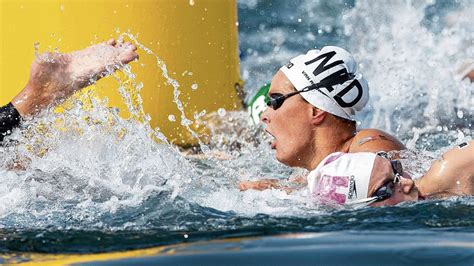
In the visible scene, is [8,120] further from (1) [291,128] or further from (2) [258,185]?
(1) [291,128]

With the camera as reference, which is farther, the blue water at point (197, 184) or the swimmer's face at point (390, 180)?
the swimmer's face at point (390, 180)

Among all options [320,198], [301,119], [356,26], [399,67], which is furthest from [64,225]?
[356,26]

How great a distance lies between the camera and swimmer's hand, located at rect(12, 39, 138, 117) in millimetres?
4840

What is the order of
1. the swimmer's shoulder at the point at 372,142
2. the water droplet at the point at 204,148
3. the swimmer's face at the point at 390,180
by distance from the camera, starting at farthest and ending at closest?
the water droplet at the point at 204,148 < the swimmer's shoulder at the point at 372,142 < the swimmer's face at the point at 390,180

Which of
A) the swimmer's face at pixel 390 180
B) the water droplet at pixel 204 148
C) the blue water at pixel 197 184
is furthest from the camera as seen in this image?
the water droplet at pixel 204 148

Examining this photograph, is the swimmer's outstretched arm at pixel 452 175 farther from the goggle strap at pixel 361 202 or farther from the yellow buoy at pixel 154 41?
the yellow buoy at pixel 154 41

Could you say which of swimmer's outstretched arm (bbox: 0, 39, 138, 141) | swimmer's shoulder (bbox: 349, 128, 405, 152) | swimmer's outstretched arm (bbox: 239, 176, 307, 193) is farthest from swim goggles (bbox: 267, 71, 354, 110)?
swimmer's outstretched arm (bbox: 0, 39, 138, 141)

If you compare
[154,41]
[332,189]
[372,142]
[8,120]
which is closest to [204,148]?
[154,41]

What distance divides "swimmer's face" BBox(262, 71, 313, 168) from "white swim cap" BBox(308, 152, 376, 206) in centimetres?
82

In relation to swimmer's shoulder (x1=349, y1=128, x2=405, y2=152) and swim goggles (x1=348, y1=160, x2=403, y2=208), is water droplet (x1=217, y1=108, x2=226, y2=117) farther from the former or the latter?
swim goggles (x1=348, y1=160, x2=403, y2=208)

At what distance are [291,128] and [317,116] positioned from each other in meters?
0.12

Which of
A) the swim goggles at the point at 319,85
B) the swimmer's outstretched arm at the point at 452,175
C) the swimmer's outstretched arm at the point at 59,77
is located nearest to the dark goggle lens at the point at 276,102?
the swim goggles at the point at 319,85

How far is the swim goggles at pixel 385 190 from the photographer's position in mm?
3398

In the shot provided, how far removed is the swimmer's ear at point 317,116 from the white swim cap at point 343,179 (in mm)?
866
